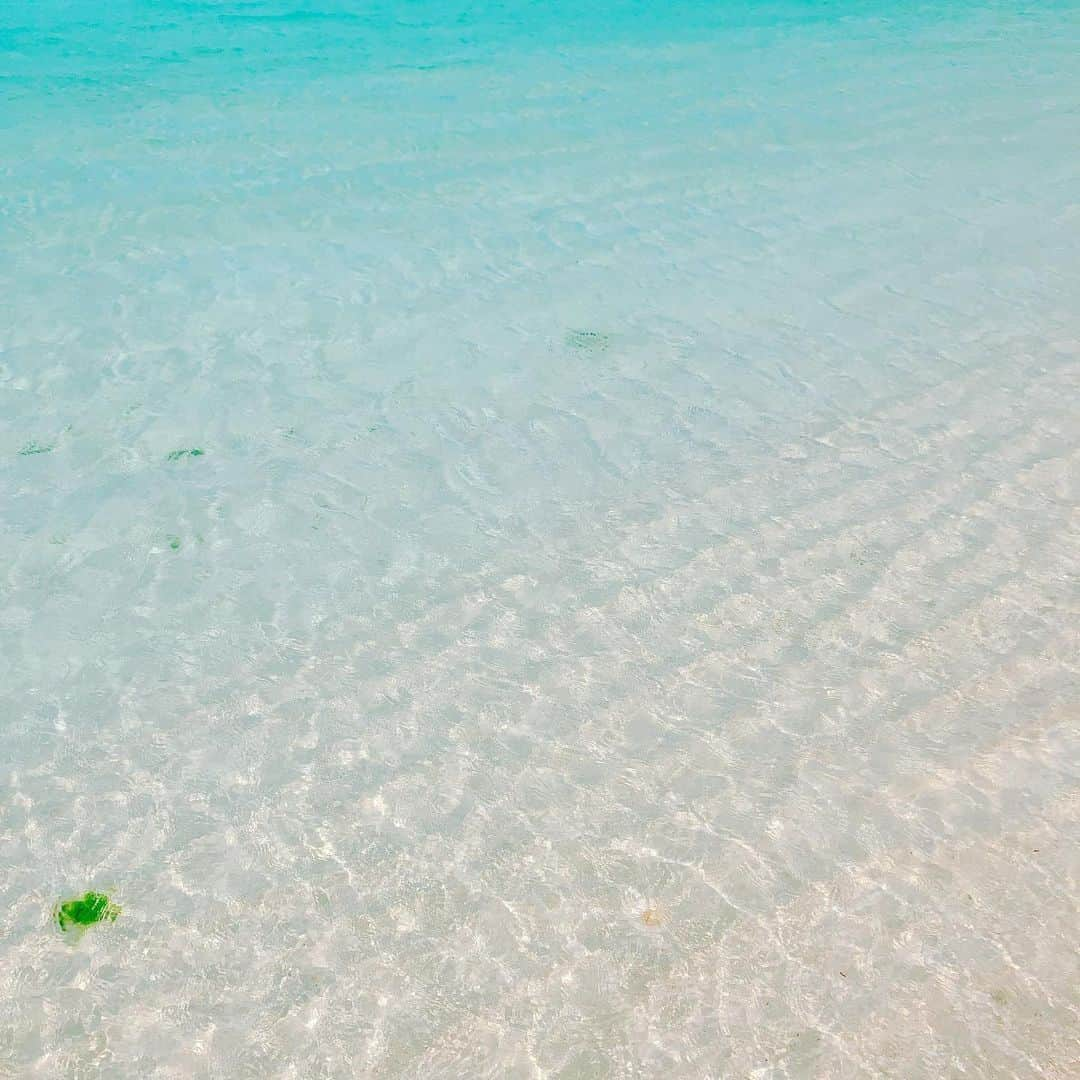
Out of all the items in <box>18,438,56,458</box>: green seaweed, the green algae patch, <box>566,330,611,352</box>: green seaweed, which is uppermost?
the green algae patch

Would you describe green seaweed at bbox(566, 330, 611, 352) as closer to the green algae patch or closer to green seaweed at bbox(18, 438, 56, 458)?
green seaweed at bbox(18, 438, 56, 458)

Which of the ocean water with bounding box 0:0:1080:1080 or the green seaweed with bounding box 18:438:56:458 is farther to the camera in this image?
the green seaweed with bounding box 18:438:56:458

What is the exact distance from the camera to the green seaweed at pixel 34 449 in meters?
4.59

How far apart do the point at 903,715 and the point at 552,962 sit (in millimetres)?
1295

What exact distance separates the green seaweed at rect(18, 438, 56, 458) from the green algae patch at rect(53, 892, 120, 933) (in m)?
2.34

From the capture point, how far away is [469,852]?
292 centimetres

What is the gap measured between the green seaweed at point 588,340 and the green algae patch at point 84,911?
11.2 ft

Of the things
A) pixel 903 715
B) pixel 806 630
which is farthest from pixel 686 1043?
pixel 806 630

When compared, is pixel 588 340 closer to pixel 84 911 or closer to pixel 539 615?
pixel 539 615

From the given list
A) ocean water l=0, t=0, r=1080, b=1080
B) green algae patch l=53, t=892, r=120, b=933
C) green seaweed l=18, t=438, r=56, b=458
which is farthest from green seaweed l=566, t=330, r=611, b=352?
green algae patch l=53, t=892, r=120, b=933

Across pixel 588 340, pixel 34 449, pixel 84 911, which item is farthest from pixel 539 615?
pixel 34 449

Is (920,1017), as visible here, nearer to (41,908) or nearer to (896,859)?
(896,859)

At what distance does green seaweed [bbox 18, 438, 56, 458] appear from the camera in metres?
4.59

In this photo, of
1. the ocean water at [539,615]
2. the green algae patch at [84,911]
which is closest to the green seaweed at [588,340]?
the ocean water at [539,615]
